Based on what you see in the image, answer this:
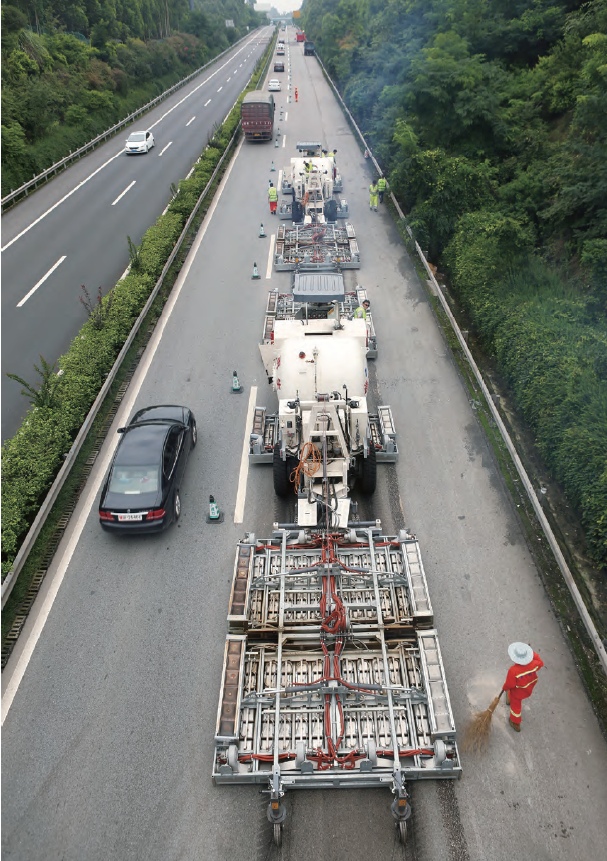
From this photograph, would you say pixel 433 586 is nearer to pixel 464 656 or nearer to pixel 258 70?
pixel 464 656

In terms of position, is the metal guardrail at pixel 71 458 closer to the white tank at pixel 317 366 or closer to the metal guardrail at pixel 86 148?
the white tank at pixel 317 366

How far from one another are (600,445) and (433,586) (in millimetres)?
4396

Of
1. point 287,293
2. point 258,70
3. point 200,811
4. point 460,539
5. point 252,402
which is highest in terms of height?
point 258,70

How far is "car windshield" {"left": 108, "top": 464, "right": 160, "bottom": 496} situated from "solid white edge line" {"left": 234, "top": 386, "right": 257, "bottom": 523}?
6.47 ft

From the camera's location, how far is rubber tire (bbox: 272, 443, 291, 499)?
1169cm

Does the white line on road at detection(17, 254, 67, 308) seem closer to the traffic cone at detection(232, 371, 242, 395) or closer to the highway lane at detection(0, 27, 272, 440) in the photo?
the highway lane at detection(0, 27, 272, 440)

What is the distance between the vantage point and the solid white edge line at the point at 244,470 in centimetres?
1230

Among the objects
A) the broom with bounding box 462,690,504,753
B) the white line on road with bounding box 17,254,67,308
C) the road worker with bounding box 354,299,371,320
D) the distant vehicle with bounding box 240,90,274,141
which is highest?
the distant vehicle with bounding box 240,90,274,141

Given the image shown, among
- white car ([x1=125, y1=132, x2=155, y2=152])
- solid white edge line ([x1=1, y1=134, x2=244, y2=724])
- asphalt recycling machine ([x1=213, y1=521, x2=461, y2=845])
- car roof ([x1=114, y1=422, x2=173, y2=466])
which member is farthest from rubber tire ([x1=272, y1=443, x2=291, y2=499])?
white car ([x1=125, y1=132, x2=155, y2=152])

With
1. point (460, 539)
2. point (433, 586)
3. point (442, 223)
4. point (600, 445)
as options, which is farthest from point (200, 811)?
point (442, 223)

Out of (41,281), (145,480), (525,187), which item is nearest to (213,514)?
(145,480)

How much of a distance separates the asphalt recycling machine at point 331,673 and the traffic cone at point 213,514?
66.3 inches

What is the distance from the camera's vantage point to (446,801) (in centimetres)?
762

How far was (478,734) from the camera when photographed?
8266 millimetres
